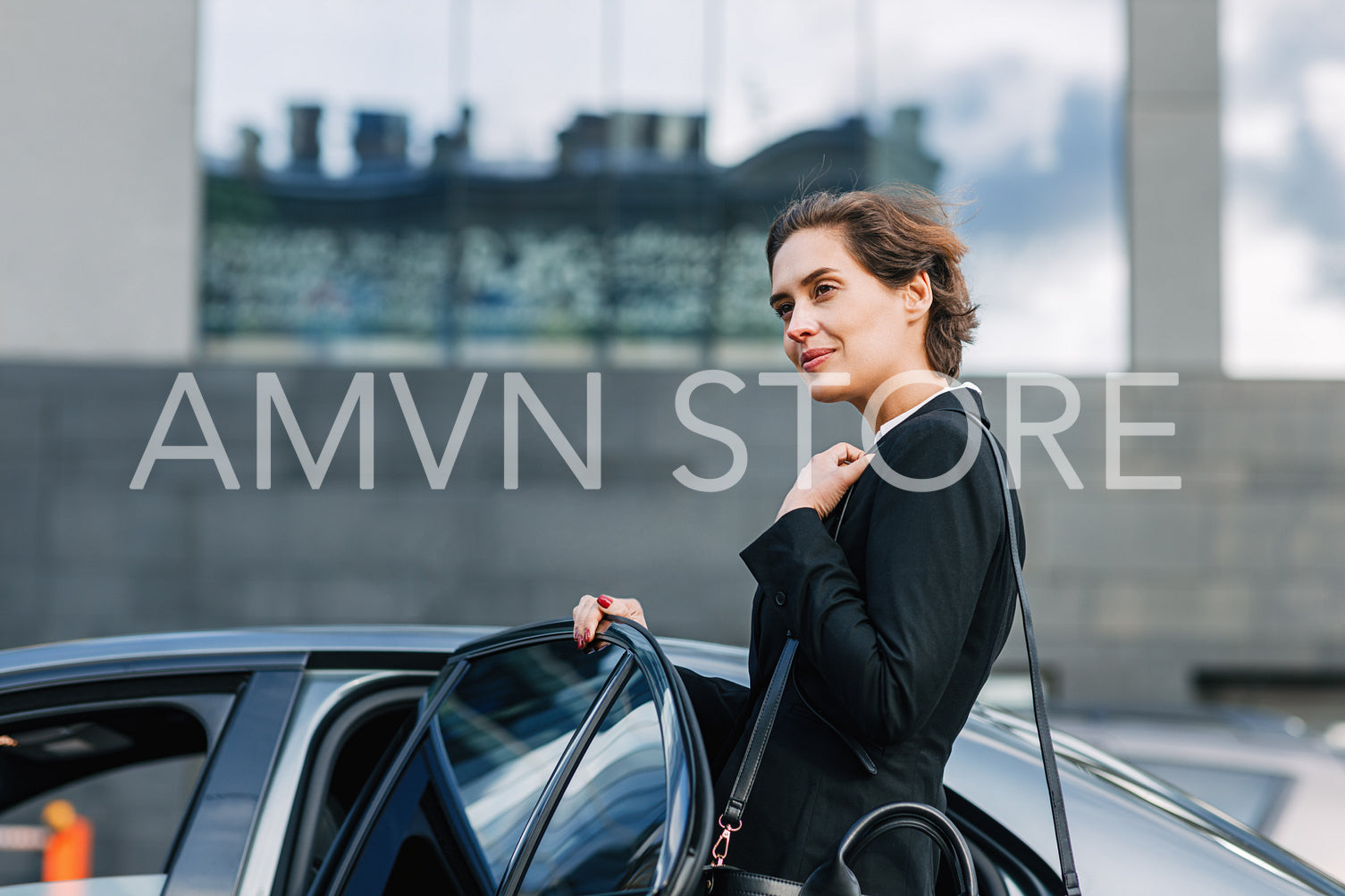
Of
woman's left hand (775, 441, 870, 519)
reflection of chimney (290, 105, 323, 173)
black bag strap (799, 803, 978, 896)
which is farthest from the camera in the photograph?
reflection of chimney (290, 105, 323, 173)

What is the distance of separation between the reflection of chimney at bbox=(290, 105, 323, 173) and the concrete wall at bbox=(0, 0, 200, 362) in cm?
70

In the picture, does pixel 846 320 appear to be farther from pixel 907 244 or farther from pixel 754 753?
pixel 754 753

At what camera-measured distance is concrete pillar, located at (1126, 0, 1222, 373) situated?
8.37m

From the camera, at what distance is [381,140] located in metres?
8.48

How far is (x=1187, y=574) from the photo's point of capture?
8.26 metres

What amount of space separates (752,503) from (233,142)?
184 inches

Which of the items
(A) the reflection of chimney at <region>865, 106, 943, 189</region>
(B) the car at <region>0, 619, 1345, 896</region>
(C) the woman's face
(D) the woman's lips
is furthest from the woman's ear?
(A) the reflection of chimney at <region>865, 106, 943, 189</region>

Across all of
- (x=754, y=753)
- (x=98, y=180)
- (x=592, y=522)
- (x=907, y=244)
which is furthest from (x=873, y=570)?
(x=98, y=180)

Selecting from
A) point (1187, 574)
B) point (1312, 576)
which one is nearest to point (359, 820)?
point (1187, 574)

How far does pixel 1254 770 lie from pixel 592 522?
533 centimetres

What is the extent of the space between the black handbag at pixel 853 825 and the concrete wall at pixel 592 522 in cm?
662

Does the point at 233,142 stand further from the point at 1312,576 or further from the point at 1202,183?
the point at 1312,576

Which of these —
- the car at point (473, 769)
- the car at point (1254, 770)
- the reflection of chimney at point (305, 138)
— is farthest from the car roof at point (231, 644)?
the reflection of chimney at point (305, 138)

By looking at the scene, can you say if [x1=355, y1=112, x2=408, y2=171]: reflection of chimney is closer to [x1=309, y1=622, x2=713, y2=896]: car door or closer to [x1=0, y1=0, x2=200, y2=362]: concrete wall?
[x1=0, y1=0, x2=200, y2=362]: concrete wall
